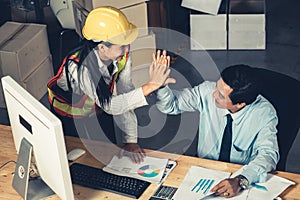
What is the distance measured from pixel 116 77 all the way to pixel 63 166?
3.97 feet

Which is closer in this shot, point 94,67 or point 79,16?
point 94,67

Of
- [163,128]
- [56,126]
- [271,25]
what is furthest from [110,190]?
[271,25]

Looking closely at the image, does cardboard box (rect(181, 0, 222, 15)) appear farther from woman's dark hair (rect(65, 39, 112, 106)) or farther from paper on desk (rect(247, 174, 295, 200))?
paper on desk (rect(247, 174, 295, 200))

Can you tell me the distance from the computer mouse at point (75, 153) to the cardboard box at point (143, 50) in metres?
2.12

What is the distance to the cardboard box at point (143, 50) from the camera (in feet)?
16.9

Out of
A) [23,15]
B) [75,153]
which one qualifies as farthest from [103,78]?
[23,15]

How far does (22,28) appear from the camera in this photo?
5277mm

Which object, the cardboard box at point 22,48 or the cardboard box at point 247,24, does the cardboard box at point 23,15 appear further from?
the cardboard box at point 247,24

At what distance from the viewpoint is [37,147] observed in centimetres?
256

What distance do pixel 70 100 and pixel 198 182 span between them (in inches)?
43.7

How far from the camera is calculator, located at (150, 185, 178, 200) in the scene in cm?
273

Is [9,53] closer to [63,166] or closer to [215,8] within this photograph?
[215,8]

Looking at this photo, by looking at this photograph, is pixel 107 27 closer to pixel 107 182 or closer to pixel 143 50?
pixel 107 182

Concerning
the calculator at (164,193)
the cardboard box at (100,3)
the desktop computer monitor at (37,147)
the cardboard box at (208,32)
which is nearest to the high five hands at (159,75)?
the calculator at (164,193)
